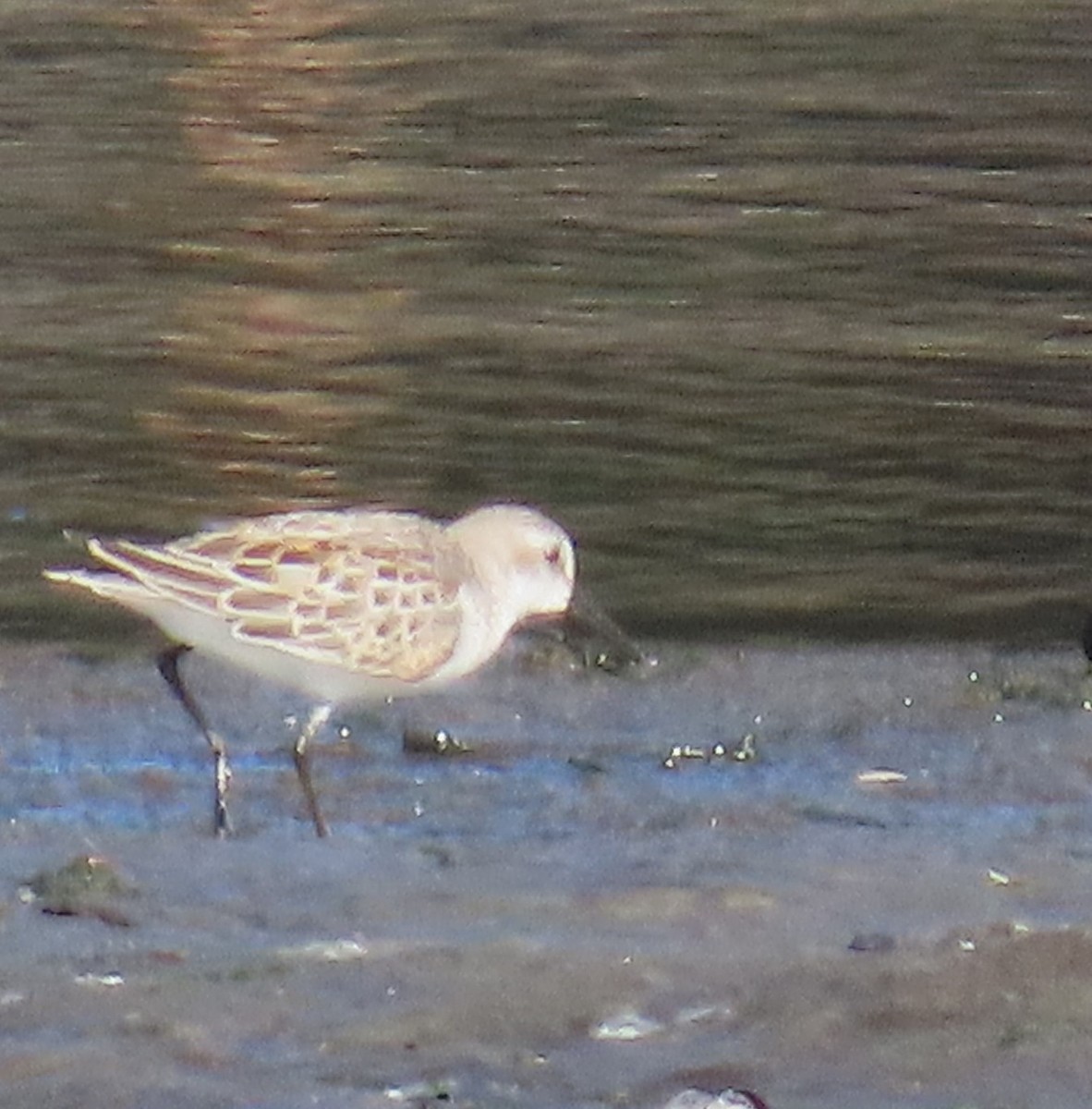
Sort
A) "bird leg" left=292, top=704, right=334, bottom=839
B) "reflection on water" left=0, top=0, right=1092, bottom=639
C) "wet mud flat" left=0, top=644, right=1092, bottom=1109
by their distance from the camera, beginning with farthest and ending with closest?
"reflection on water" left=0, top=0, right=1092, bottom=639 → "bird leg" left=292, top=704, right=334, bottom=839 → "wet mud flat" left=0, top=644, right=1092, bottom=1109

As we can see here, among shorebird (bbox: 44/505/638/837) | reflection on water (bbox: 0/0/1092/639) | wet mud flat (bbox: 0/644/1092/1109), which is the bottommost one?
reflection on water (bbox: 0/0/1092/639)

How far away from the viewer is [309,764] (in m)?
7.83

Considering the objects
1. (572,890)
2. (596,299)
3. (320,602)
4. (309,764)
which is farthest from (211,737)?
(596,299)

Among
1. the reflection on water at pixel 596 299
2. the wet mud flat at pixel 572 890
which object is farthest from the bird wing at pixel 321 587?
the reflection on water at pixel 596 299

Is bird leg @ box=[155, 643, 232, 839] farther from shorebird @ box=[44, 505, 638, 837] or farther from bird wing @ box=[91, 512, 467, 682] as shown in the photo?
bird wing @ box=[91, 512, 467, 682]

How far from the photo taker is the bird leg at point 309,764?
7.49m

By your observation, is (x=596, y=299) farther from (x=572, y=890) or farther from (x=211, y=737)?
(x=572, y=890)

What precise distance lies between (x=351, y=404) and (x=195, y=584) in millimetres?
6159

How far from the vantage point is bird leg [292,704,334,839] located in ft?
24.6

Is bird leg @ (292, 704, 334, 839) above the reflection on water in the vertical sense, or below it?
above

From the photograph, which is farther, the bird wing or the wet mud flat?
the bird wing

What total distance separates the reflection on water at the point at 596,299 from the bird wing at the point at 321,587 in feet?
7.73

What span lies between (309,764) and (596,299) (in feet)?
27.6

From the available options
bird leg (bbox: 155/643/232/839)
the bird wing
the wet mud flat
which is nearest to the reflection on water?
the wet mud flat
